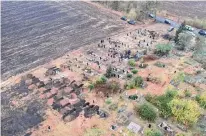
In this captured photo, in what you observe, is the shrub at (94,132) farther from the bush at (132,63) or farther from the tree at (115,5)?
the tree at (115,5)

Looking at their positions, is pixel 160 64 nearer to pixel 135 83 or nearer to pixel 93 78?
pixel 135 83

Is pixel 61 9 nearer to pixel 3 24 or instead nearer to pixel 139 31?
pixel 3 24

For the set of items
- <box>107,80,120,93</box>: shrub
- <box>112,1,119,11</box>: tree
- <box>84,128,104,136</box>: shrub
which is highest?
<box>112,1,119,11</box>: tree

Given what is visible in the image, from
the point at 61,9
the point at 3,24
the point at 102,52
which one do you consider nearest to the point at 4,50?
the point at 3,24

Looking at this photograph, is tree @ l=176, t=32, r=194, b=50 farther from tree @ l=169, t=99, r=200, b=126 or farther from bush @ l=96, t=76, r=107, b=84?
tree @ l=169, t=99, r=200, b=126

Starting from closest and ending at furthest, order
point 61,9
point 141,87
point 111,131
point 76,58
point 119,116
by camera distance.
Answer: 1. point 111,131
2. point 119,116
3. point 141,87
4. point 76,58
5. point 61,9

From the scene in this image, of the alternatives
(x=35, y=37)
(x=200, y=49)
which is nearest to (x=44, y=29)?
(x=35, y=37)

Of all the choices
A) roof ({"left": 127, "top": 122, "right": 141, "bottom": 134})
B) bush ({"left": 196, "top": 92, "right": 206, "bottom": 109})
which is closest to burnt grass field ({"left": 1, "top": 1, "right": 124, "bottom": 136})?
roof ({"left": 127, "top": 122, "right": 141, "bottom": 134})
